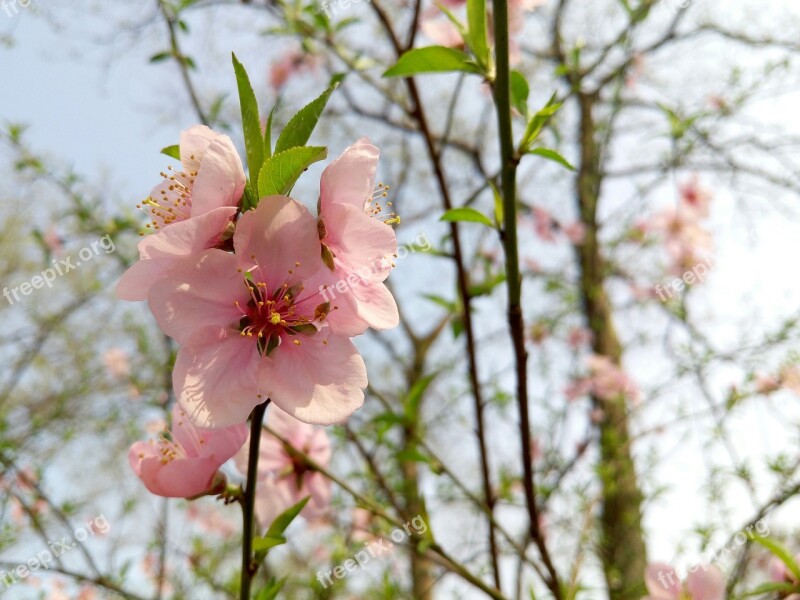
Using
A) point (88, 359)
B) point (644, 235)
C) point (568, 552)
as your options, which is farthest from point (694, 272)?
point (88, 359)

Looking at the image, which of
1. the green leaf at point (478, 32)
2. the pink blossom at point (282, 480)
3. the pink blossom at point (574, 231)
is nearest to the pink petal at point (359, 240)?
the green leaf at point (478, 32)

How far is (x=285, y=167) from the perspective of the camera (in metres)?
0.55

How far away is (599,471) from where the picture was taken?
2.19 metres

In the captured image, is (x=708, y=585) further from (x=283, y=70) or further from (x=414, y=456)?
(x=283, y=70)

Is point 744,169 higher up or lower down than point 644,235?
higher up

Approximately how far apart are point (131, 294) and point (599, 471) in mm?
1929

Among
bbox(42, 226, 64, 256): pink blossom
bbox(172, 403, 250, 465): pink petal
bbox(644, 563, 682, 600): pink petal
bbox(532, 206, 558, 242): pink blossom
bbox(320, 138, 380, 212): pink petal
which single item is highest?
bbox(532, 206, 558, 242): pink blossom

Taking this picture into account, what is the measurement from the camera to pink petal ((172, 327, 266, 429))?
23.3 inches

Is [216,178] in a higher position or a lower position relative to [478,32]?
lower

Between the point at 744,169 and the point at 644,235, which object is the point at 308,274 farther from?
the point at 744,169

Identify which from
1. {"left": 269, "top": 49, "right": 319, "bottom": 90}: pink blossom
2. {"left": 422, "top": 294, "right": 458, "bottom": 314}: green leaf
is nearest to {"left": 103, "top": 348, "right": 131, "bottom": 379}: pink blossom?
{"left": 269, "top": 49, "right": 319, "bottom": 90}: pink blossom

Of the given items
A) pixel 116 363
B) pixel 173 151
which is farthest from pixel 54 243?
pixel 173 151

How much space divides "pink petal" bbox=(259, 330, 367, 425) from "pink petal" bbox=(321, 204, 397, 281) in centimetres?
8

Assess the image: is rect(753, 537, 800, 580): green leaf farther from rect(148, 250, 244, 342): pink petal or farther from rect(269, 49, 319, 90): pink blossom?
rect(269, 49, 319, 90): pink blossom
